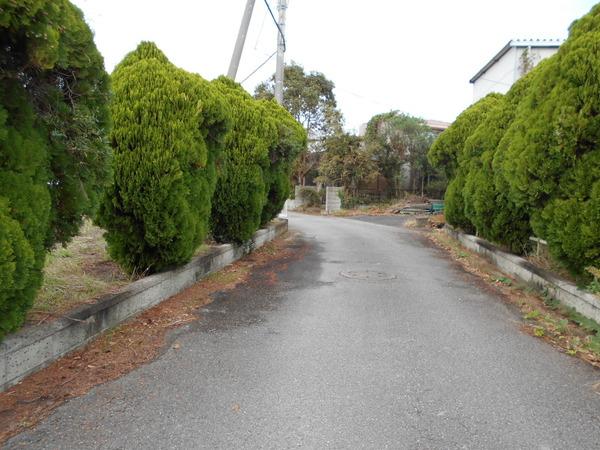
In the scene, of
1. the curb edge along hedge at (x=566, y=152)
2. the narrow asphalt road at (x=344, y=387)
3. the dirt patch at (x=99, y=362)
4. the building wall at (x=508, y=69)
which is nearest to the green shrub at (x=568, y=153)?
the curb edge along hedge at (x=566, y=152)

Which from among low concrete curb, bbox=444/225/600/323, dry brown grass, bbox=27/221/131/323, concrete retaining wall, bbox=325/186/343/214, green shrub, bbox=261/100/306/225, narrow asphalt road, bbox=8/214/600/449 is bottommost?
narrow asphalt road, bbox=8/214/600/449

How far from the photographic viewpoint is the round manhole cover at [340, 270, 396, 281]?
23.0 feet

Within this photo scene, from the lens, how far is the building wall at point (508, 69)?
19594mm

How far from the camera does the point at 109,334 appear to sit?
12.8 feet

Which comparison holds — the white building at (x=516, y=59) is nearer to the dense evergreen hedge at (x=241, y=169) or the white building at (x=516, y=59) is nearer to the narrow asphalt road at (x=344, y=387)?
the dense evergreen hedge at (x=241, y=169)

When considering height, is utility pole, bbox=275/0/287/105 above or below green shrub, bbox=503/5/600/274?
above

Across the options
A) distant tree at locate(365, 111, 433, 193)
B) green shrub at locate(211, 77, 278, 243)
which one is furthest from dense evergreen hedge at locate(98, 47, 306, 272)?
distant tree at locate(365, 111, 433, 193)

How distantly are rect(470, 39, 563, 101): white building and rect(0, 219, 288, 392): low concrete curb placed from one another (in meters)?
18.8

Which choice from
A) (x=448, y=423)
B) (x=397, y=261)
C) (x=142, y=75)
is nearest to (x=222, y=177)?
(x=142, y=75)

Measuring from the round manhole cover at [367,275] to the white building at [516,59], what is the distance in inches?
620

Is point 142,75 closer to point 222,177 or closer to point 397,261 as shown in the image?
point 222,177

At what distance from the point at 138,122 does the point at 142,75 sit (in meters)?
0.61

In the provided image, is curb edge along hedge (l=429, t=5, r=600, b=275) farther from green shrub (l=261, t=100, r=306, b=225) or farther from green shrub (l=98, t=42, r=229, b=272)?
green shrub (l=261, t=100, r=306, b=225)

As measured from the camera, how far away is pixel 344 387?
315 centimetres
